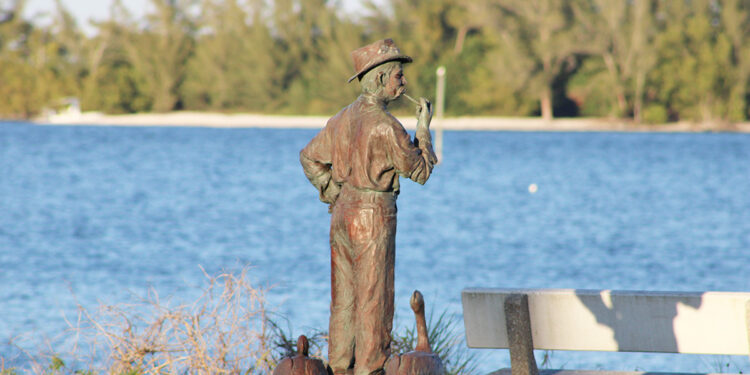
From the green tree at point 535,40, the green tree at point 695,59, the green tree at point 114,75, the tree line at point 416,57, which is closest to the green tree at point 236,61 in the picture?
the tree line at point 416,57

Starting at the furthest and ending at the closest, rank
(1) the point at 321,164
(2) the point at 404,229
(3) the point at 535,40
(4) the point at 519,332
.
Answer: (3) the point at 535,40, (2) the point at 404,229, (4) the point at 519,332, (1) the point at 321,164

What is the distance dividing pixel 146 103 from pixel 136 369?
91718 mm

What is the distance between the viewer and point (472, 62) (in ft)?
270

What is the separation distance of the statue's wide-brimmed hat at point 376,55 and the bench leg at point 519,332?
143cm

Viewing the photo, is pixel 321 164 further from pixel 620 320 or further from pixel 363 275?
pixel 620 320

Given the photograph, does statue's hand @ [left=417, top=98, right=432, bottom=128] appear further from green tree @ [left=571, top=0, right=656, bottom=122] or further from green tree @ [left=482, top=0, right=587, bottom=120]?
green tree @ [left=482, top=0, right=587, bottom=120]

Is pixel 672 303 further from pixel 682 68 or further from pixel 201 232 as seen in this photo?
pixel 682 68

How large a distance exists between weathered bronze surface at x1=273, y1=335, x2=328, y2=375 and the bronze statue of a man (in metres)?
0.21

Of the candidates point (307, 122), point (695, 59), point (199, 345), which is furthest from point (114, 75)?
point (199, 345)

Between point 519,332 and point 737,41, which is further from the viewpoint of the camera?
point 737,41

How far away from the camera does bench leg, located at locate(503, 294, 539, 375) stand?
5.61 m

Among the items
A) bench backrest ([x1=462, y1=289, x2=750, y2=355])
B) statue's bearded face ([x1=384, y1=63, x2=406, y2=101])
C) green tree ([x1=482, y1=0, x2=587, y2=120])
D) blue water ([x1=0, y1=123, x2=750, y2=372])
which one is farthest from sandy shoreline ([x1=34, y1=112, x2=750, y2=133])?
statue's bearded face ([x1=384, y1=63, x2=406, y2=101])

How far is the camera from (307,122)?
9088 centimetres

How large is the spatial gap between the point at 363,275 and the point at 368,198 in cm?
36
